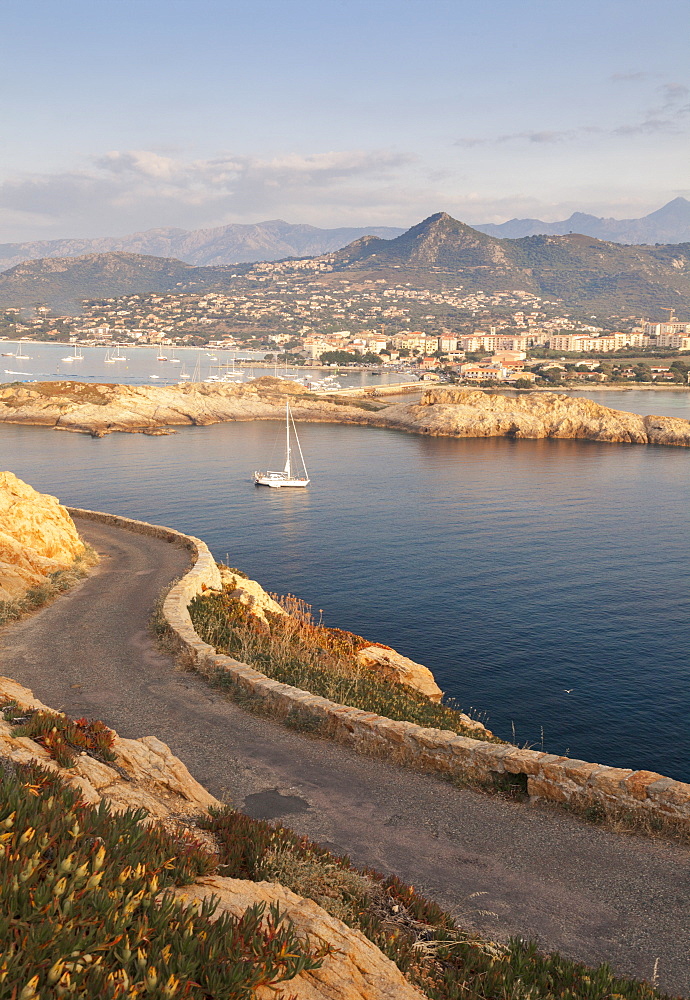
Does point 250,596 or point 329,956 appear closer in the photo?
point 329,956

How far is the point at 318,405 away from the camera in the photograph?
113 metres

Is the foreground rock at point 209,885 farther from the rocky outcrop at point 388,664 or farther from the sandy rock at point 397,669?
the sandy rock at point 397,669

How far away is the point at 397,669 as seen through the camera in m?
18.0

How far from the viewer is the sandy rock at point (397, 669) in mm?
17562

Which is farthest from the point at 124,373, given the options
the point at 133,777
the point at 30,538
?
the point at 133,777

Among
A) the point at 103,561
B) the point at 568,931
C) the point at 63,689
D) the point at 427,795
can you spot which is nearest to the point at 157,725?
the point at 63,689

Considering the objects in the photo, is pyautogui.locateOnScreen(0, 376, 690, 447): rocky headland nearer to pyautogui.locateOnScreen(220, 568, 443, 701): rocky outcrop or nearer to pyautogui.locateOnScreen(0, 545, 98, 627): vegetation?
pyautogui.locateOnScreen(0, 545, 98, 627): vegetation

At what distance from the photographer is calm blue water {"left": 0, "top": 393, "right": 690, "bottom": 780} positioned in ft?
75.2

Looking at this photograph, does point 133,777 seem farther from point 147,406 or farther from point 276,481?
point 147,406

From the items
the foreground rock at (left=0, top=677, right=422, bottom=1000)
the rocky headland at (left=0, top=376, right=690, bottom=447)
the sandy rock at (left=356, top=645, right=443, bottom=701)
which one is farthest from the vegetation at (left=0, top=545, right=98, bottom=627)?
the rocky headland at (left=0, top=376, right=690, bottom=447)

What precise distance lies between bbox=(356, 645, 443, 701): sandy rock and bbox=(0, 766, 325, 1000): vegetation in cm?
1266

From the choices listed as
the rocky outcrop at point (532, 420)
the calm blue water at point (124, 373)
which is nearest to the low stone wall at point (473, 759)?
the rocky outcrop at point (532, 420)

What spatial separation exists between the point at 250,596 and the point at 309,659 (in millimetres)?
5047

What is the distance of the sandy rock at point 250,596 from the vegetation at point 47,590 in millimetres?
4203
